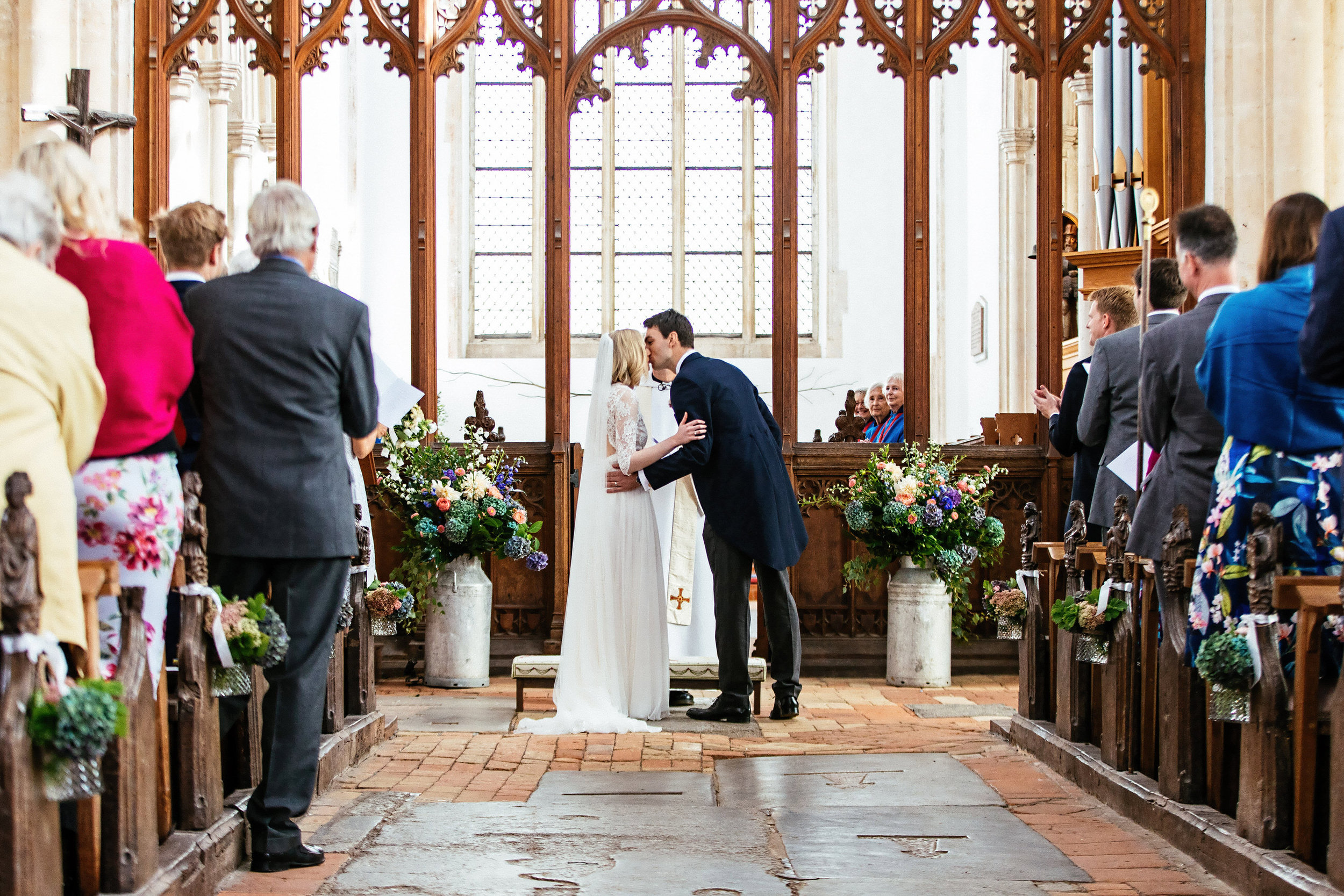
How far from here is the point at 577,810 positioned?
4.15 m

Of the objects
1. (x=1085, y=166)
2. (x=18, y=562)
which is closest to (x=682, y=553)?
(x=18, y=562)

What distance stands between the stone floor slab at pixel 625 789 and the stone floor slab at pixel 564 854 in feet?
0.31

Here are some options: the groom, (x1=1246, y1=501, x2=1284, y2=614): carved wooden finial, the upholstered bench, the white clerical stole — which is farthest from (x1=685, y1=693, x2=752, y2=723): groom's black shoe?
(x1=1246, y1=501, x2=1284, y2=614): carved wooden finial

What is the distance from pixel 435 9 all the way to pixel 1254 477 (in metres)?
6.19

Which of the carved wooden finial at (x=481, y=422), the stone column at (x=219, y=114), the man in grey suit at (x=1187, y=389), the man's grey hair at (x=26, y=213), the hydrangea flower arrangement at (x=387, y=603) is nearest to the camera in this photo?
the man's grey hair at (x=26, y=213)

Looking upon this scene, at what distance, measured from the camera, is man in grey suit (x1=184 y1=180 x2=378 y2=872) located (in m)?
3.48

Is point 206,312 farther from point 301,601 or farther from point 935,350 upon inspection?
point 935,350

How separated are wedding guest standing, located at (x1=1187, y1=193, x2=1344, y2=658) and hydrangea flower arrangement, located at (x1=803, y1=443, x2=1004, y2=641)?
3821 millimetres

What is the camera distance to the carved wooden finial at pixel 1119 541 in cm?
438

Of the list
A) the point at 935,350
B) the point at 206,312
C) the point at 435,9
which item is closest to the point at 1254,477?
the point at 206,312

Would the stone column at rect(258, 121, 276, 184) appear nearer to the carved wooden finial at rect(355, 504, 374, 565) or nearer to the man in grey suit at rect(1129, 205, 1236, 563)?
the carved wooden finial at rect(355, 504, 374, 565)

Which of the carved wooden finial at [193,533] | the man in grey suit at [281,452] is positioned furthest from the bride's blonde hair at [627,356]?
the carved wooden finial at [193,533]

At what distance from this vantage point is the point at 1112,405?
536 cm

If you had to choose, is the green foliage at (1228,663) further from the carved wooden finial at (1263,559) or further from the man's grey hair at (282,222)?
the man's grey hair at (282,222)
